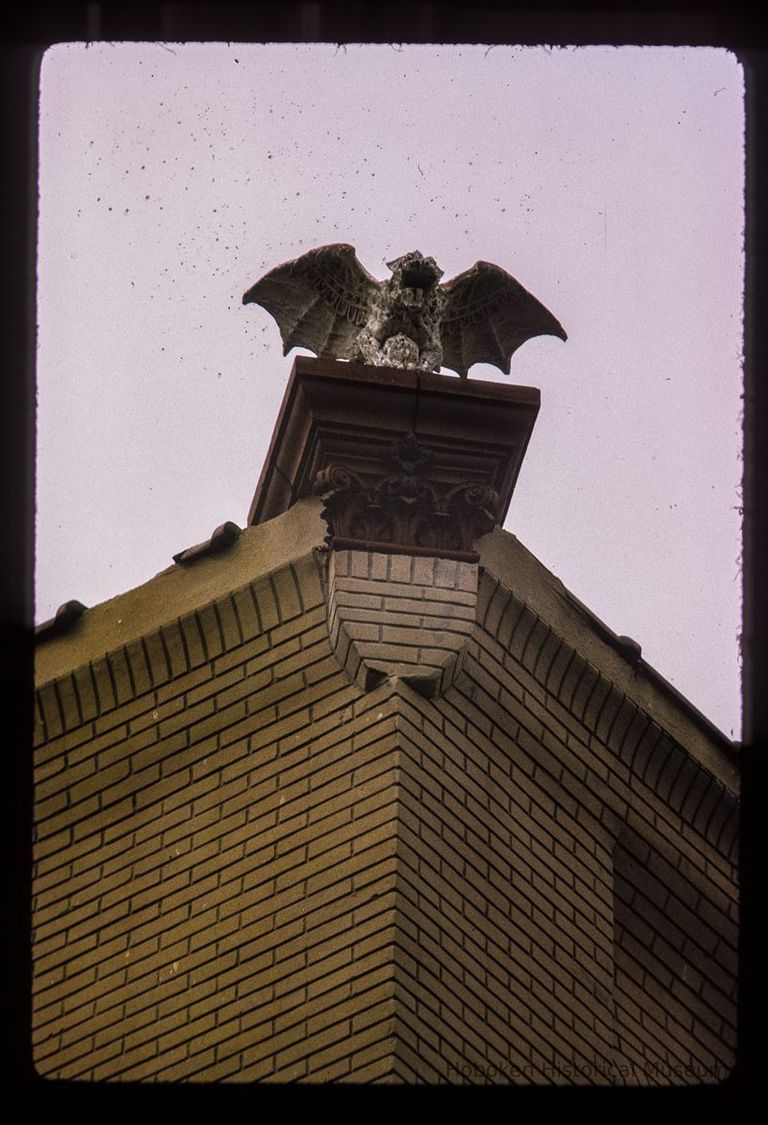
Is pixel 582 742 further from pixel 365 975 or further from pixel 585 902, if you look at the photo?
pixel 365 975

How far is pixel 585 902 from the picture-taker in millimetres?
10391

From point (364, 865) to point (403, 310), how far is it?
7.65 feet

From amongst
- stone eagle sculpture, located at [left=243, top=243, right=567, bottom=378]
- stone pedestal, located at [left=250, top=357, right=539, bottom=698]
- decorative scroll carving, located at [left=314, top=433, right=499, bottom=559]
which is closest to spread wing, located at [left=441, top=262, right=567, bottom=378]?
stone eagle sculpture, located at [left=243, top=243, right=567, bottom=378]

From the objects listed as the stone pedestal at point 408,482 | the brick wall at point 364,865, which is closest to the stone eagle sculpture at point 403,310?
A: the stone pedestal at point 408,482

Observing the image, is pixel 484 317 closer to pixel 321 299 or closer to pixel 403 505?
pixel 321 299

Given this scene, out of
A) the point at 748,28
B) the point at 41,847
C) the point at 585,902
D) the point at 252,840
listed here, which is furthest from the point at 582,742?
the point at 748,28

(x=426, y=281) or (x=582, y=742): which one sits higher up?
(x=426, y=281)

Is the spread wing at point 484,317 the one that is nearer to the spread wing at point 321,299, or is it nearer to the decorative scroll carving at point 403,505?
the spread wing at point 321,299

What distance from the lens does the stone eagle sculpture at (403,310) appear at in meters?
10.7

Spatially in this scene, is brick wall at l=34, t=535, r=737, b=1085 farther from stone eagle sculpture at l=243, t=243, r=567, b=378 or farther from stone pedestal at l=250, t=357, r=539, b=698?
stone eagle sculpture at l=243, t=243, r=567, b=378

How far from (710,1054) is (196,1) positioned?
5930 millimetres

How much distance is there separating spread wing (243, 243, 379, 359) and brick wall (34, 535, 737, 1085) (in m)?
1.08

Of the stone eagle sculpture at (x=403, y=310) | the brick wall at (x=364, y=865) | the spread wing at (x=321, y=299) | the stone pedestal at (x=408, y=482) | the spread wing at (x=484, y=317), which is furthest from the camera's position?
the spread wing at (x=484, y=317)

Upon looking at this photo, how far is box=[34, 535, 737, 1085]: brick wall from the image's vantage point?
945cm
